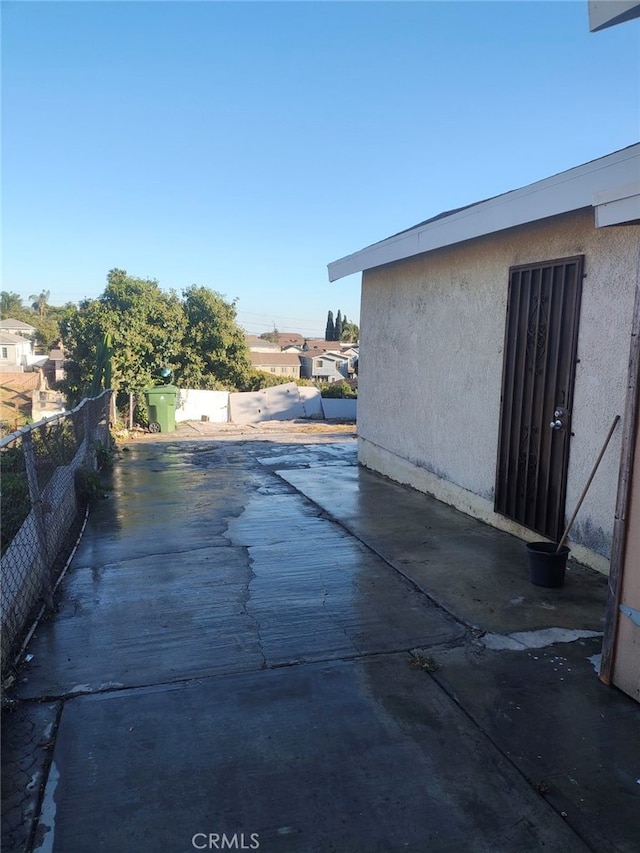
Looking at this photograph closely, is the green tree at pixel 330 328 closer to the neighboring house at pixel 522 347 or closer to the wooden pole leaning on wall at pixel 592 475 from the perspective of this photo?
the neighboring house at pixel 522 347

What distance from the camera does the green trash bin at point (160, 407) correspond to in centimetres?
1633

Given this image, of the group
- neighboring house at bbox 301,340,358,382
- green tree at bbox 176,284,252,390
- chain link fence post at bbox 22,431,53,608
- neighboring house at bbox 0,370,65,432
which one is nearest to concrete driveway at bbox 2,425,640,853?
chain link fence post at bbox 22,431,53,608

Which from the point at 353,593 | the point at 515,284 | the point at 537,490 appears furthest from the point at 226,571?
the point at 515,284

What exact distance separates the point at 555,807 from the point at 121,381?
57.8 ft

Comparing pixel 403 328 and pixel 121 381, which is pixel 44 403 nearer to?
pixel 121 381

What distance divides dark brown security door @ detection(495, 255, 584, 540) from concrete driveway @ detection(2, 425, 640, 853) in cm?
52

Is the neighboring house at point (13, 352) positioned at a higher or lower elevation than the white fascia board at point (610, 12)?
lower

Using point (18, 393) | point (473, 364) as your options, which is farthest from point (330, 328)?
point (473, 364)

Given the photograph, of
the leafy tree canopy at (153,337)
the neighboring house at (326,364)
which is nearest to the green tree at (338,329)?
the neighboring house at (326,364)

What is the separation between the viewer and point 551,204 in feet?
14.9

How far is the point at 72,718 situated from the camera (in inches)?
108

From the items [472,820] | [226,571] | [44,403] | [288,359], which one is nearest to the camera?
[472,820]

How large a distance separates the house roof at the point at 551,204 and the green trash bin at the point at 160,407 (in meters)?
10.4

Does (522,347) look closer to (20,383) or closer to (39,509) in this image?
(39,509)
